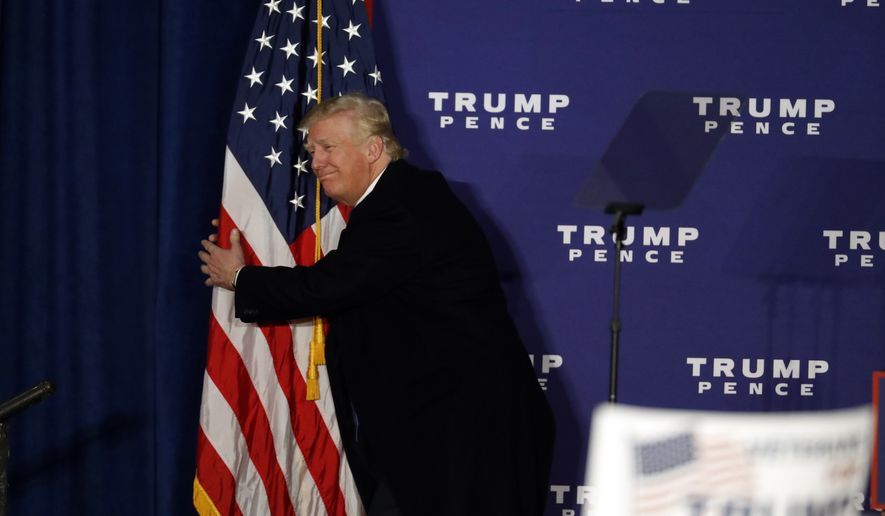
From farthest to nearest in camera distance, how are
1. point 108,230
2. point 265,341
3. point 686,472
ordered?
point 108,230 < point 265,341 < point 686,472

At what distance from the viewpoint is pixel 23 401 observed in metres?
2.43

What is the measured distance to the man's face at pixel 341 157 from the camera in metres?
2.91

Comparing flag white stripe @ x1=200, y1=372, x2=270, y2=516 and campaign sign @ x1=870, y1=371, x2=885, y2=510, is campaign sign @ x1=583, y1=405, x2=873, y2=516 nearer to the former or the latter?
flag white stripe @ x1=200, y1=372, x2=270, y2=516

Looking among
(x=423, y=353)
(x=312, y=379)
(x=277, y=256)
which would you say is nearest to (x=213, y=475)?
A: (x=312, y=379)

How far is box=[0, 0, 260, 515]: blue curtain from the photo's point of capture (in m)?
3.51

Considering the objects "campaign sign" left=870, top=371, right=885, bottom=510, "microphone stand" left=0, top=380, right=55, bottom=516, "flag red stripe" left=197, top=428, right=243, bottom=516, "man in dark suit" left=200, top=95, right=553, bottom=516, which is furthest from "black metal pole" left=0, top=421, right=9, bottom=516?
"campaign sign" left=870, top=371, right=885, bottom=510

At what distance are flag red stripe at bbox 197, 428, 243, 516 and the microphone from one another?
35.9 inches

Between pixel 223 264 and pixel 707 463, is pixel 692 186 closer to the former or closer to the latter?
Result: pixel 223 264

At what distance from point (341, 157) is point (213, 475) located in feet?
3.92

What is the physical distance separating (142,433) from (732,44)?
2.62 metres

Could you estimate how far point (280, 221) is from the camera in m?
3.41

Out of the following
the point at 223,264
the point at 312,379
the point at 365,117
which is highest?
the point at 365,117

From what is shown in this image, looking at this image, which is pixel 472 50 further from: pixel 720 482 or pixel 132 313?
pixel 720 482

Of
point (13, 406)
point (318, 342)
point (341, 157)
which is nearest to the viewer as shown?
point (13, 406)
